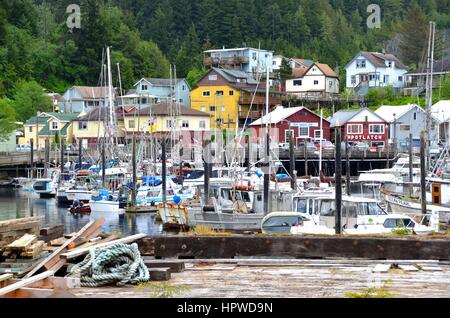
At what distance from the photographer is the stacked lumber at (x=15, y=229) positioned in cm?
1877

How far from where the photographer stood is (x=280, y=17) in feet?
466

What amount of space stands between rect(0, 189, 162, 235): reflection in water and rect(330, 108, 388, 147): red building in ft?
119

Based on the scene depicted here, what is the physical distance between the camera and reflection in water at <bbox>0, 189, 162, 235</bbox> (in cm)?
4562

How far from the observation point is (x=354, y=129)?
9169 centimetres

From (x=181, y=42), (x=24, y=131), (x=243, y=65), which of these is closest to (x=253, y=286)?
(x=24, y=131)

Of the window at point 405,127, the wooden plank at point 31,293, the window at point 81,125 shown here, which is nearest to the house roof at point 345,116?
the window at point 405,127

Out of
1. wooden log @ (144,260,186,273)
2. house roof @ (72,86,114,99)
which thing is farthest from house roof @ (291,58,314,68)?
wooden log @ (144,260,186,273)

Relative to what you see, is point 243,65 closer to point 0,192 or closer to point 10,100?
point 10,100

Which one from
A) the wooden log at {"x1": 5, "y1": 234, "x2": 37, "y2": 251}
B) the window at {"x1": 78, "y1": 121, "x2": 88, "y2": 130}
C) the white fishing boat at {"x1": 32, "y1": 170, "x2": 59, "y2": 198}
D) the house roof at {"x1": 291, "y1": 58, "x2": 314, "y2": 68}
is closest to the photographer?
the wooden log at {"x1": 5, "y1": 234, "x2": 37, "y2": 251}

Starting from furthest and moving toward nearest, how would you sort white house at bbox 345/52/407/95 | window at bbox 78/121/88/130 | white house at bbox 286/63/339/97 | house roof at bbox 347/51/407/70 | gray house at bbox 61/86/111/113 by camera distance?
white house at bbox 345/52/407/95 → house roof at bbox 347/51/407/70 → gray house at bbox 61/86/111/113 → white house at bbox 286/63/339/97 → window at bbox 78/121/88/130

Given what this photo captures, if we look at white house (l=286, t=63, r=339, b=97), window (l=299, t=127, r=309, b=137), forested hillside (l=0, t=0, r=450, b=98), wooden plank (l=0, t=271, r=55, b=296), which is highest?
forested hillside (l=0, t=0, r=450, b=98)

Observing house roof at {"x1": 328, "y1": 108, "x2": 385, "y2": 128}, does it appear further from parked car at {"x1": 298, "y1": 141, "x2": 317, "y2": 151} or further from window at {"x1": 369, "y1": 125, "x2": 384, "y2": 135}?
parked car at {"x1": 298, "y1": 141, "x2": 317, "y2": 151}

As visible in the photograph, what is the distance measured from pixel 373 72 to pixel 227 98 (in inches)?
917

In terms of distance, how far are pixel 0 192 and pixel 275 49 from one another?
69.2 m
